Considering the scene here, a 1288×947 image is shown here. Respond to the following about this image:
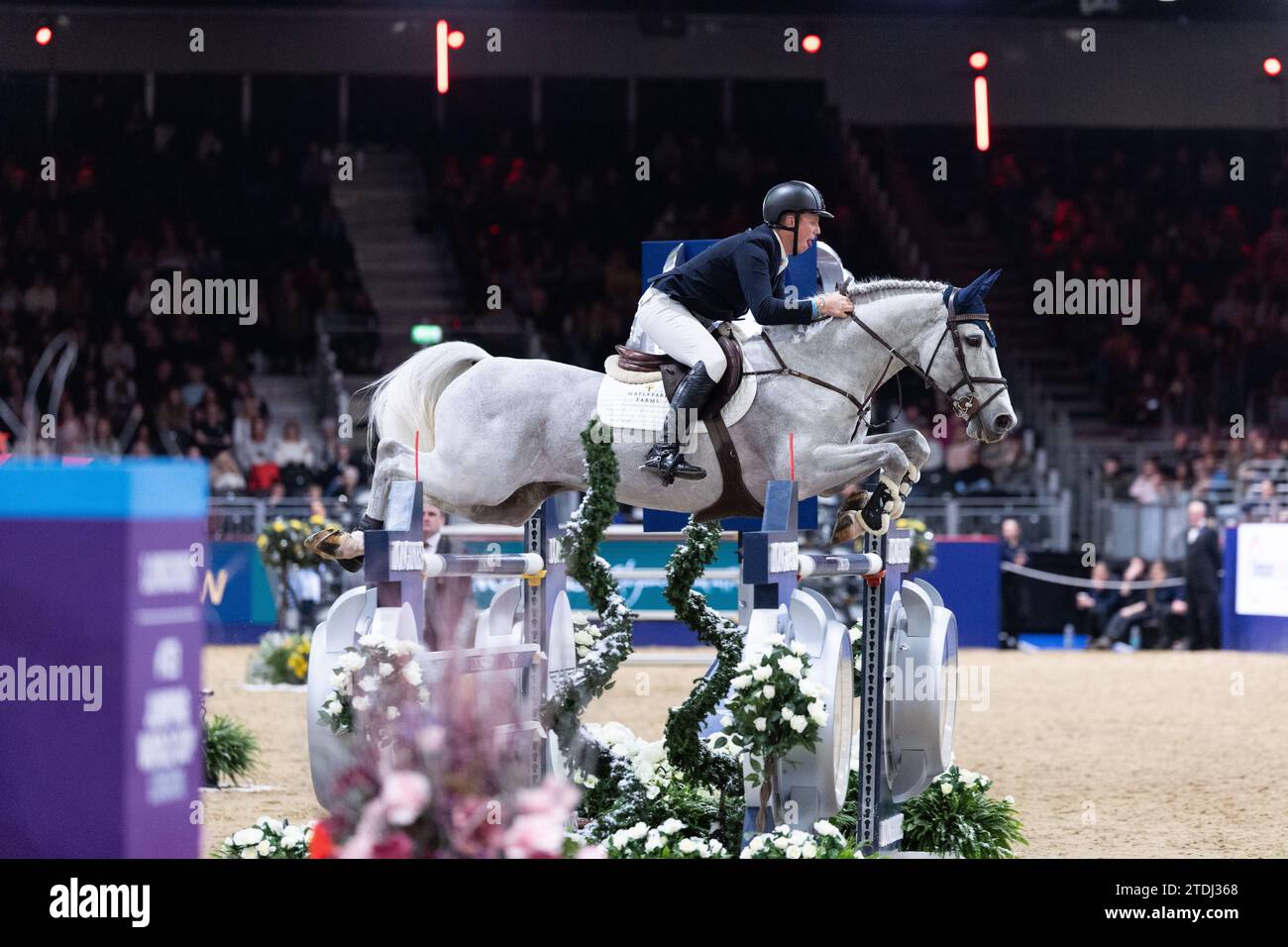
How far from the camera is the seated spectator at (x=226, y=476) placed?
13922 millimetres

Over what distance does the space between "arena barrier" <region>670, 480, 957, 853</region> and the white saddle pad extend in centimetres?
62

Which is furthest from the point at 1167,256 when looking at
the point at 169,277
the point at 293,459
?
the point at 169,277

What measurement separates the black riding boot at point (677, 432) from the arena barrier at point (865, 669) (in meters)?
0.63

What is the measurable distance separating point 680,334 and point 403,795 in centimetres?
305

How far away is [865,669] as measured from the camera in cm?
479

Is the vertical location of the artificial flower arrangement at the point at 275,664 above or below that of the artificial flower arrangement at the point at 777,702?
below

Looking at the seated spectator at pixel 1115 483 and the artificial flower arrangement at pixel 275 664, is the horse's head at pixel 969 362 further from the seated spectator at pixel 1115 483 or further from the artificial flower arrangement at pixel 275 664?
the seated spectator at pixel 1115 483

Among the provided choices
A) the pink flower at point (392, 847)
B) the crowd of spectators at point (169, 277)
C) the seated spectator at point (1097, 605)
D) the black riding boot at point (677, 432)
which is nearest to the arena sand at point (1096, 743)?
the seated spectator at point (1097, 605)

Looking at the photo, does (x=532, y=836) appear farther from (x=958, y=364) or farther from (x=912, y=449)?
(x=958, y=364)

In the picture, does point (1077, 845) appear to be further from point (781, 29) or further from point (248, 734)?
point (781, 29)

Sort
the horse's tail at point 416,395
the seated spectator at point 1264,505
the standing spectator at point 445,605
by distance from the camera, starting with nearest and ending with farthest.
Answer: the standing spectator at point 445,605 < the horse's tail at point 416,395 < the seated spectator at point 1264,505
